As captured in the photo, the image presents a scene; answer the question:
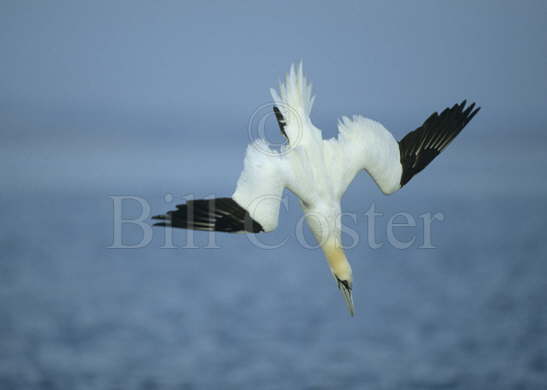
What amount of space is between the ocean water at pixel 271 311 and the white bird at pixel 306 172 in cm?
1422

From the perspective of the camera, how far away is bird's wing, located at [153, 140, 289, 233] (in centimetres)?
955

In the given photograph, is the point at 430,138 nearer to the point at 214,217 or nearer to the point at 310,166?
the point at 310,166

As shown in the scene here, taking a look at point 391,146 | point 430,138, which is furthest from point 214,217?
point 430,138

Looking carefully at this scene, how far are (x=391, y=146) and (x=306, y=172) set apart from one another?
1403mm

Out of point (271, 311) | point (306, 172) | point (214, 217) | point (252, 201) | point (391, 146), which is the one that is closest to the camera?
point (214, 217)

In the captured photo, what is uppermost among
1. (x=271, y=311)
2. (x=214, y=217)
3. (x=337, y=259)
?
(x=271, y=311)

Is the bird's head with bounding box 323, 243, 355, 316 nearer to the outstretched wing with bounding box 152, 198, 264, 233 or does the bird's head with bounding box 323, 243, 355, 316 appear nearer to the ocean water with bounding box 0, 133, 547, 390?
the outstretched wing with bounding box 152, 198, 264, 233

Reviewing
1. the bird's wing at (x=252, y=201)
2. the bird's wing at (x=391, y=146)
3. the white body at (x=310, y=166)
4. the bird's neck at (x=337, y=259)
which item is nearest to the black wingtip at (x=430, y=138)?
the bird's wing at (x=391, y=146)

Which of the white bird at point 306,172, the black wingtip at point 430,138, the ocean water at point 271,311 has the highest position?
the ocean water at point 271,311

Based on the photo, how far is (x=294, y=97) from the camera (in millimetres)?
10266

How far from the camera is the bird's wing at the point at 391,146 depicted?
10445 mm

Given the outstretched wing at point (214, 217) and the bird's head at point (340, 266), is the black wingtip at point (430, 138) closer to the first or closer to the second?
the bird's head at point (340, 266)

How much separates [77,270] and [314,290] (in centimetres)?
975

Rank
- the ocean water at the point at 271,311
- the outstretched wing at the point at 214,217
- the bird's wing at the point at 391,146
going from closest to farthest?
the outstretched wing at the point at 214,217, the bird's wing at the point at 391,146, the ocean water at the point at 271,311
